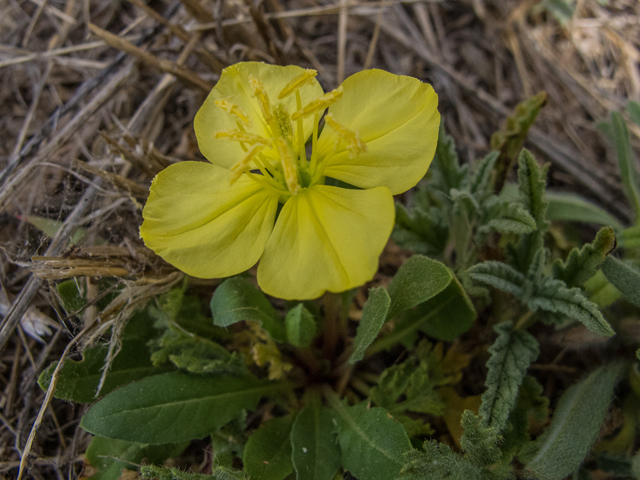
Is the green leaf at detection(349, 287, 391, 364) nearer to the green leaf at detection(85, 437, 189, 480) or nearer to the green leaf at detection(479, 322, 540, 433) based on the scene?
the green leaf at detection(479, 322, 540, 433)

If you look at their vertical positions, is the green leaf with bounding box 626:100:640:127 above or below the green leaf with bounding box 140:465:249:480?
above

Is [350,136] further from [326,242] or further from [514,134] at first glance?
[514,134]

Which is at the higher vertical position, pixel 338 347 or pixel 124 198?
pixel 124 198

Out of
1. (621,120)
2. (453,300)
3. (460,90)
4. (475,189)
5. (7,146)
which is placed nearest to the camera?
(453,300)

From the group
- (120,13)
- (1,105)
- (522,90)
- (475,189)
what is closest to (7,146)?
(1,105)

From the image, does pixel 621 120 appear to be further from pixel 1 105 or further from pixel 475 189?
pixel 1 105

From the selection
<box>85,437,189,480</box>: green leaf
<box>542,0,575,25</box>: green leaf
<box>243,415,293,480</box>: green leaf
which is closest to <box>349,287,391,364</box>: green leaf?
<box>243,415,293,480</box>: green leaf
